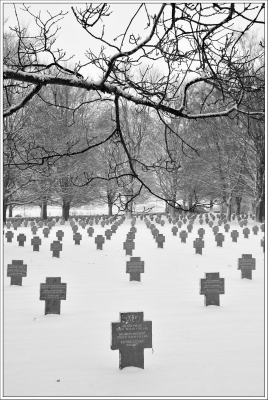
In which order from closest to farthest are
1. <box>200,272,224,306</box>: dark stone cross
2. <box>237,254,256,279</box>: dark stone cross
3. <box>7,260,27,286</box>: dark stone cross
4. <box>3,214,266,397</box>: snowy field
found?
<box>3,214,266,397</box>: snowy field
<box>200,272,224,306</box>: dark stone cross
<box>7,260,27,286</box>: dark stone cross
<box>237,254,256,279</box>: dark stone cross

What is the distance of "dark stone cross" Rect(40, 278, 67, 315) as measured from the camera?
592 cm

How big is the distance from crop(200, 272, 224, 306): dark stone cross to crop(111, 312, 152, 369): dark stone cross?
2.50 metres

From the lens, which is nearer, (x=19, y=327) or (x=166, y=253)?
(x=19, y=327)

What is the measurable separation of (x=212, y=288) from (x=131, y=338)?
8.85 ft

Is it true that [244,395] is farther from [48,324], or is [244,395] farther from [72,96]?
[72,96]

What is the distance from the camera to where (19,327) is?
529cm

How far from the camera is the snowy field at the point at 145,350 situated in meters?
3.65

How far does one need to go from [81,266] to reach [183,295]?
12.7ft

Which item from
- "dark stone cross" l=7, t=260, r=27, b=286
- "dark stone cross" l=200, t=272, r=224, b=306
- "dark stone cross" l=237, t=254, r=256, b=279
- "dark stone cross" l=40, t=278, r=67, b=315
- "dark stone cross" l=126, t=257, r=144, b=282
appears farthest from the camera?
"dark stone cross" l=237, t=254, r=256, b=279

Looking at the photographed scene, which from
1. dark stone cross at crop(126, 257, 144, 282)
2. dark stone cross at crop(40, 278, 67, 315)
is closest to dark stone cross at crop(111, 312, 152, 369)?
dark stone cross at crop(40, 278, 67, 315)

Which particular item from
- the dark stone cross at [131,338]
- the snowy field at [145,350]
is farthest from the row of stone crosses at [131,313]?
the snowy field at [145,350]

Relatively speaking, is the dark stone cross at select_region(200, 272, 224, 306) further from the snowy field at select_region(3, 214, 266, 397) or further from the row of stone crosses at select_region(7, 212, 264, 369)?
the snowy field at select_region(3, 214, 266, 397)

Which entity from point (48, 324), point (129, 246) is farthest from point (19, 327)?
point (129, 246)

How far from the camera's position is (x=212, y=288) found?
645 centimetres
